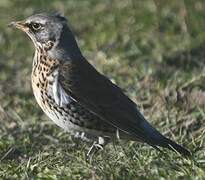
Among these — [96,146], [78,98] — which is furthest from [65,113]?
[96,146]

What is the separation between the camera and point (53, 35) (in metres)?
7.02

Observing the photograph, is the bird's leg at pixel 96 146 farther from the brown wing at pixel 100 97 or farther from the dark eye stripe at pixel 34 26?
the dark eye stripe at pixel 34 26

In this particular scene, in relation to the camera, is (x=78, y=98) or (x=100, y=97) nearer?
(x=78, y=98)

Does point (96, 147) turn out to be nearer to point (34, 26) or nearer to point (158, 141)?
point (158, 141)

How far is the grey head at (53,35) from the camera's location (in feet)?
22.8

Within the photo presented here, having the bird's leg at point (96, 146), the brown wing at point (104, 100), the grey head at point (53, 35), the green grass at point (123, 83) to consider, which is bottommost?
the green grass at point (123, 83)

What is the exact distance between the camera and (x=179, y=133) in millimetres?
7363

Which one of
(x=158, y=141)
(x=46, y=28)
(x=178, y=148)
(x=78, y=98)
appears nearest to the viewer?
(x=178, y=148)

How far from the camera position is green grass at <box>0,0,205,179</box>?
Result: 602cm

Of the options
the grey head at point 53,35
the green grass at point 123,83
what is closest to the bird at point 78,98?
the grey head at point 53,35

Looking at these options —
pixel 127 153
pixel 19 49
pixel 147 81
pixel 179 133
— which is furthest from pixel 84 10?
pixel 127 153

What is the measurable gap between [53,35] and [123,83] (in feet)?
5.69

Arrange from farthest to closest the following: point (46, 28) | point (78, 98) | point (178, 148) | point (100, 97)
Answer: point (46, 28)
point (100, 97)
point (78, 98)
point (178, 148)

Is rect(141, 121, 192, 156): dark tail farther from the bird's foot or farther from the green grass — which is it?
the bird's foot
